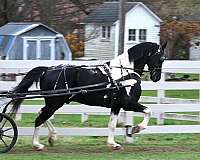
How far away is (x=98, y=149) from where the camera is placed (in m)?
11.3

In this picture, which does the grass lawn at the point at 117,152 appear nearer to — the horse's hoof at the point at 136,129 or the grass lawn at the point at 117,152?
the grass lawn at the point at 117,152

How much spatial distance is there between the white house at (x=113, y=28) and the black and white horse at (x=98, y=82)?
1329 inches

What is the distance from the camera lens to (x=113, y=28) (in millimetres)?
46375

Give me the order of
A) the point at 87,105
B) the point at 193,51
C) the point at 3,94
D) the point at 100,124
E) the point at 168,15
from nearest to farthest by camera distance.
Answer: the point at 3,94 < the point at 87,105 < the point at 100,124 < the point at 168,15 < the point at 193,51

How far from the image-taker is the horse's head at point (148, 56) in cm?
1130

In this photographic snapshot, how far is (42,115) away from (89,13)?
35022 millimetres

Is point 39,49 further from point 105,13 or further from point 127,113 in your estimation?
point 127,113

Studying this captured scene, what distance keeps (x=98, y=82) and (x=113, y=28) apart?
35489mm

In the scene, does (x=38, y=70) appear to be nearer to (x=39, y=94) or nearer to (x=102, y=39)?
(x=39, y=94)

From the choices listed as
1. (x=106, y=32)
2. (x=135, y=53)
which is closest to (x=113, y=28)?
(x=106, y=32)

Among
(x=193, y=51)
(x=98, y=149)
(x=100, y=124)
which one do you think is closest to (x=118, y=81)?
(x=98, y=149)

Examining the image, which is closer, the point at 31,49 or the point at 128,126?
the point at 128,126

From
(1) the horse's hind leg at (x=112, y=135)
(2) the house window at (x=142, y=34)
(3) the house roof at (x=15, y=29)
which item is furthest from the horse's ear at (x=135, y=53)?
(2) the house window at (x=142, y=34)

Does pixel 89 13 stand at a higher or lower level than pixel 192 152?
higher
